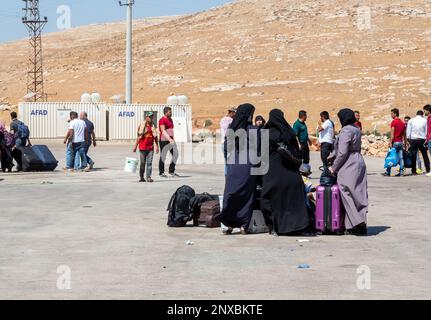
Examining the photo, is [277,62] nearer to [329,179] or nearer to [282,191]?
[329,179]

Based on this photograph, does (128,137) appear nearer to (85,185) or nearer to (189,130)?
(189,130)

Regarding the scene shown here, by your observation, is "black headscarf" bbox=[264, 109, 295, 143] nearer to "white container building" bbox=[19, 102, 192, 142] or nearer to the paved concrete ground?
the paved concrete ground

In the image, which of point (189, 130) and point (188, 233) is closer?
point (188, 233)

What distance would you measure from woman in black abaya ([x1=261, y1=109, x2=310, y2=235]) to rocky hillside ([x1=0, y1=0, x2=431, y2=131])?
144ft

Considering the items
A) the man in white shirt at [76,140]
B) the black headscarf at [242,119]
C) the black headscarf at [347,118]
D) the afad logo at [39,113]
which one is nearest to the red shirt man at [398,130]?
the man in white shirt at [76,140]

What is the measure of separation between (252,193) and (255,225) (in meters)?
0.48

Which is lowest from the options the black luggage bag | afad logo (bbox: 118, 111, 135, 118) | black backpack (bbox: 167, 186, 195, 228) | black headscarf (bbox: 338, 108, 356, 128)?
black backpack (bbox: 167, 186, 195, 228)

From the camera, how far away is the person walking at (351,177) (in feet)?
45.5

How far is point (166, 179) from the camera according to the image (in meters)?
24.3

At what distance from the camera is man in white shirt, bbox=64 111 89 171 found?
26641mm

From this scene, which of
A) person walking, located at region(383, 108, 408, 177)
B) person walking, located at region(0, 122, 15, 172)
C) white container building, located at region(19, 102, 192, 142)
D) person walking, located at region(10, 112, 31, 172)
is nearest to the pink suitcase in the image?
person walking, located at region(383, 108, 408, 177)

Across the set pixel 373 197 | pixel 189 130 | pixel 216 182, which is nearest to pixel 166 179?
pixel 216 182

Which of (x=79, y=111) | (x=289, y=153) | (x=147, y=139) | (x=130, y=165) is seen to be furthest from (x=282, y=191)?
(x=79, y=111)

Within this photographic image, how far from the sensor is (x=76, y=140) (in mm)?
26625
